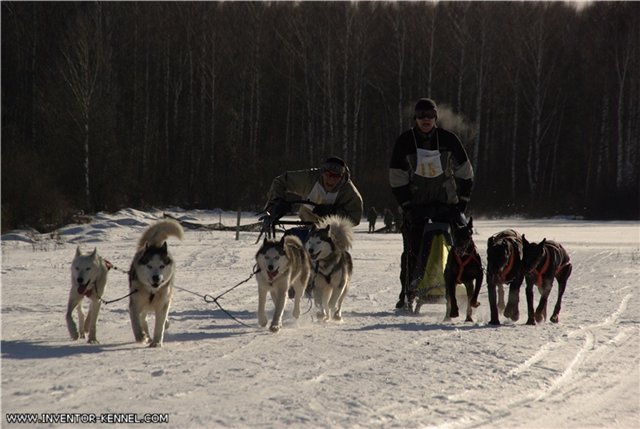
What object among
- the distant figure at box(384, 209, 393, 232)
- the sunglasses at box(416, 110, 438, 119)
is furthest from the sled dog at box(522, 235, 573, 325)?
the distant figure at box(384, 209, 393, 232)

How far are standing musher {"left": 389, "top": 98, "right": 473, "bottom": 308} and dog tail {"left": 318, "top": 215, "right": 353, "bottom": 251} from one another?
581 millimetres

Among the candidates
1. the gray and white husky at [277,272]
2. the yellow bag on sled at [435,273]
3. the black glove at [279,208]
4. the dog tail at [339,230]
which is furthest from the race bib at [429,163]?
the gray and white husky at [277,272]

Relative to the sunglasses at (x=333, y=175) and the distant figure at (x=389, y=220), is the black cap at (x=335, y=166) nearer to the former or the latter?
the sunglasses at (x=333, y=175)

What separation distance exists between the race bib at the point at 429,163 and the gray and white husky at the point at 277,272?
56.5 inches

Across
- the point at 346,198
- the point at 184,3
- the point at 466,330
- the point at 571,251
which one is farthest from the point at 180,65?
the point at 466,330

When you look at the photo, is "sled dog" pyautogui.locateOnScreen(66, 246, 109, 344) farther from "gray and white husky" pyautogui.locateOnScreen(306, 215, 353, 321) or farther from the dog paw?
the dog paw

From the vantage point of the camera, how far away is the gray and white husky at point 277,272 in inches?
219

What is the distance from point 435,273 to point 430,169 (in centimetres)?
92

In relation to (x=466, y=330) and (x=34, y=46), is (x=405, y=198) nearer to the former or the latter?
(x=466, y=330)

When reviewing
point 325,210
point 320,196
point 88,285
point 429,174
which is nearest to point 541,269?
point 429,174

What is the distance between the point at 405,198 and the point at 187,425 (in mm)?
4117

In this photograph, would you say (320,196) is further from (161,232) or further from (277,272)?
(161,232)

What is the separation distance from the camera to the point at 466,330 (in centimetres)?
567

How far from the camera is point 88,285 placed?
483 centimetres
